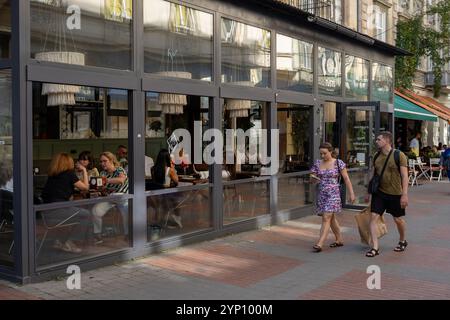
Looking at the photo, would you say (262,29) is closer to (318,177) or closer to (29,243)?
(318,177)

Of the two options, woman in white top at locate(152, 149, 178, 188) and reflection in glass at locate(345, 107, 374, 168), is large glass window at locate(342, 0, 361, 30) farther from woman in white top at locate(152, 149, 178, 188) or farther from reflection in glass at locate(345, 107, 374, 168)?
woman in white top at locate(152, 149, 178, 188)

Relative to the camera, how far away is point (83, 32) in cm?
690

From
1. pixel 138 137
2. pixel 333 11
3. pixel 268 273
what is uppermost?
pixel 333 11

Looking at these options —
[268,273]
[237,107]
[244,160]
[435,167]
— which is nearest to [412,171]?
[435,167]

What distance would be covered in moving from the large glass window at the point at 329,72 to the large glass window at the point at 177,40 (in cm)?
415

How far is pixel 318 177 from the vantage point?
8328 mm

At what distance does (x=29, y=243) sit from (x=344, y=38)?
9597 millimetres

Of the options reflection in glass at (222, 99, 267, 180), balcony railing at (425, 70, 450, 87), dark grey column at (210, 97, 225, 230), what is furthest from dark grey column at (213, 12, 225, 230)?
balcony railing at (425, 70, 450, 87)

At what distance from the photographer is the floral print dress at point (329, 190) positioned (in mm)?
8102

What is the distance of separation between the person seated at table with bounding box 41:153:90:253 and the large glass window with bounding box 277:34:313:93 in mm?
4986

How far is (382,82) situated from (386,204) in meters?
8.46

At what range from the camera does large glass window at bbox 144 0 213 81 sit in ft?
25.8

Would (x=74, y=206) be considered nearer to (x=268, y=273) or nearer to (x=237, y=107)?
(x=268, y=273)
